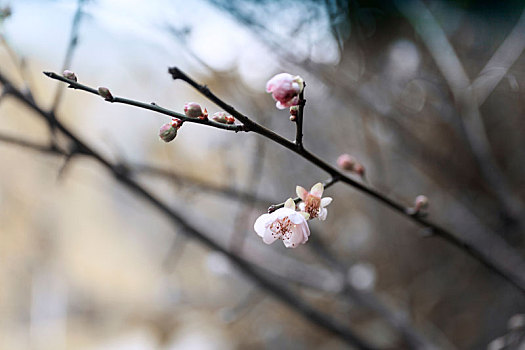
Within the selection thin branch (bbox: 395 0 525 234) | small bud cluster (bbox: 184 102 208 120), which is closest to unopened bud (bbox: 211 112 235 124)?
small bud cluster (bbox: 184 102 208 120)

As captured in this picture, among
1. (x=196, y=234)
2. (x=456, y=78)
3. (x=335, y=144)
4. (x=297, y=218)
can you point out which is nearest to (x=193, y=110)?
(x=297, y=218)

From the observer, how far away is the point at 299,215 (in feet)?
1.05

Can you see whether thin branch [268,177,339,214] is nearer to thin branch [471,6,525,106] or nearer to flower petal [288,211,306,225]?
flower petal [288,211,306,225]

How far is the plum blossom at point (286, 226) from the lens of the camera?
323 mm

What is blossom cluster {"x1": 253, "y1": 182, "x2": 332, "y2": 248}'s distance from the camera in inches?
12.7

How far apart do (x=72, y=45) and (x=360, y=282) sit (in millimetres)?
775

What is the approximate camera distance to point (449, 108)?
0.89 m

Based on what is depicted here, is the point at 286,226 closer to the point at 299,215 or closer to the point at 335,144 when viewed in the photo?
the point at 299,215

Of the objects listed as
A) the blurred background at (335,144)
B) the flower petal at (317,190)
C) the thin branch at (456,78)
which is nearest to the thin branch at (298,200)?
the flower petal at (317,190)

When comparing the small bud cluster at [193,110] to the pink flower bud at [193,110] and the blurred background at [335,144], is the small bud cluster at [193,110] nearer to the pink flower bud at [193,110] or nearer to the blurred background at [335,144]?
the pink flower bud at [193,110]

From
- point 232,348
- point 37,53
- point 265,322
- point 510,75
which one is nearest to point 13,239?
point 232,348

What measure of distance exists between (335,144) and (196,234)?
56 cm

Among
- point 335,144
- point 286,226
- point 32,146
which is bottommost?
point 32,146

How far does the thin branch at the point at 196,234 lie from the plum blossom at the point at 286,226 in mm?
256
